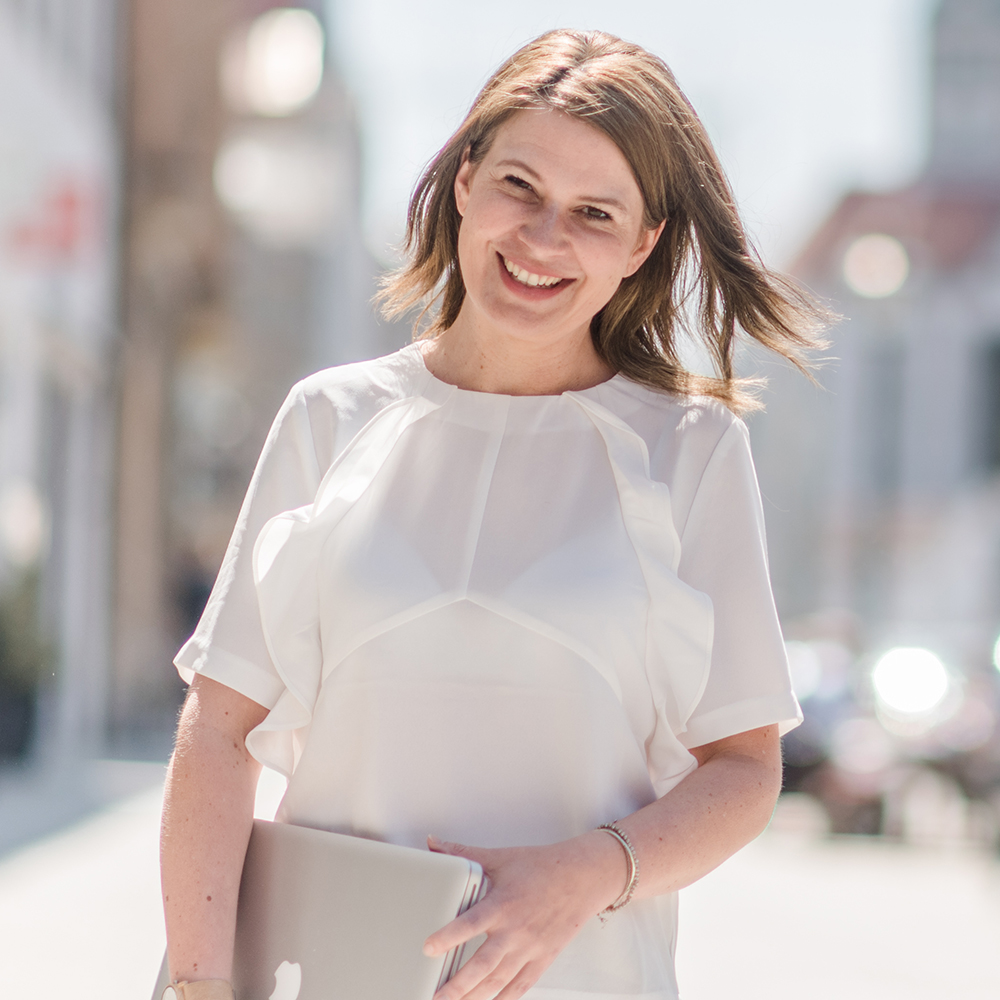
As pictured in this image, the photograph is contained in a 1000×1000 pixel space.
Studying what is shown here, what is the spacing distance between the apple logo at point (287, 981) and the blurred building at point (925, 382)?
83.2ft

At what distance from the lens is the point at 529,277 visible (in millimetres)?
1746

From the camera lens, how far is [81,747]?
42.4 feet

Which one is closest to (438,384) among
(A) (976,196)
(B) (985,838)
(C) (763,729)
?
(C) (763,729)

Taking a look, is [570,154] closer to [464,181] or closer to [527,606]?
[464,181]

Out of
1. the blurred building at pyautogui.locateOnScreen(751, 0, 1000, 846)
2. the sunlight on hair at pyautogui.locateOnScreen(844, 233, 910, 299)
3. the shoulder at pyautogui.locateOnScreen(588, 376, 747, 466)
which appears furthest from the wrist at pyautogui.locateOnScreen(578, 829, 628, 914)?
the sunlight on hair at pyautogui.locateOnScreen(844, 233, 910, 299)

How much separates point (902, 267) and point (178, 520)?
15091 millimetres

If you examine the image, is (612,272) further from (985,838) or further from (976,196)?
(976,196)

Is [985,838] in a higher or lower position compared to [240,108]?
lower

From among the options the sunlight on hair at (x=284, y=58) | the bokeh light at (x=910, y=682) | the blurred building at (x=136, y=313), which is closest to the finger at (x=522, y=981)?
the blurred building at (x=136, y=313)

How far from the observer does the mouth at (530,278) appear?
1.74 metres

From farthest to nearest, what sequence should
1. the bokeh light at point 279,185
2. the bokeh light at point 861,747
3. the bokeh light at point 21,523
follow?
the bokeh light at point 279,185, the bokeh light at point 861,747, the bokeh light at point 21,523

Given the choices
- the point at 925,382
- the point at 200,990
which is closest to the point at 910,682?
the point at 200,990

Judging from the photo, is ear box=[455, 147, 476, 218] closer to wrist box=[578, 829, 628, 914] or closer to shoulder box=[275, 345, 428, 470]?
shoulder box=[275, 345, 428, 470]

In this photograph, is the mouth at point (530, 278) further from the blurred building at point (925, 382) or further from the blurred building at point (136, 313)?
the blurred building at point (925, 382)
